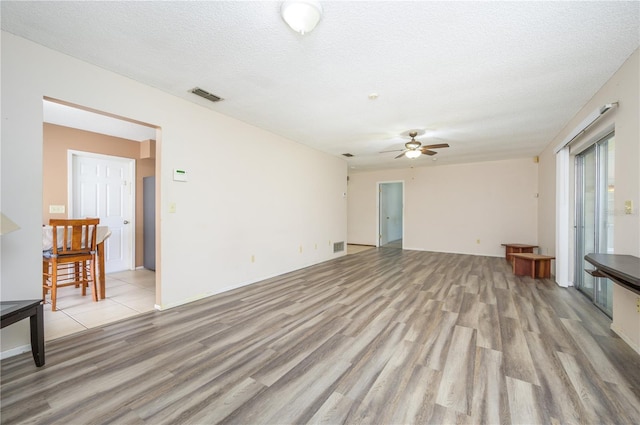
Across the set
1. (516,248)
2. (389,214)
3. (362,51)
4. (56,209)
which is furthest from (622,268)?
(389,214)

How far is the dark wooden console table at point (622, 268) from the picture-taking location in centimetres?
170

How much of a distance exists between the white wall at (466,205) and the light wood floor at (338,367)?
392 cm

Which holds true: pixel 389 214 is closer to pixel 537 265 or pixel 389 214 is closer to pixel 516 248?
pixel 516 248

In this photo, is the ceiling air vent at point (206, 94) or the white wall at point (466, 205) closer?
the ceiling air vent at point (206, 94)

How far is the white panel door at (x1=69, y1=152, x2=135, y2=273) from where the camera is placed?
4488 mm

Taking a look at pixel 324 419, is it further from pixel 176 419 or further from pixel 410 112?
pixel 410 112

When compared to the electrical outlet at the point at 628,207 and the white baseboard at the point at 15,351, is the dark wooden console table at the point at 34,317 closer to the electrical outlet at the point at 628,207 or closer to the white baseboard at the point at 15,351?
the white baseboard at the point at 15,351

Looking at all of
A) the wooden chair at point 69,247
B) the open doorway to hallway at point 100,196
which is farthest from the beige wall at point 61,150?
the wooden chair at point 69,247

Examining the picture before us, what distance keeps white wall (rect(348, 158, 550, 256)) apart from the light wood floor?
3.92 meters

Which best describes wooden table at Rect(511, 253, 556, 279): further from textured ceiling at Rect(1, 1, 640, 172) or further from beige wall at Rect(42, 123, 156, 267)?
beige wall at Rect(42, 123, 156, 267)

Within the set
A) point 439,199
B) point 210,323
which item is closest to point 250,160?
point 210,323

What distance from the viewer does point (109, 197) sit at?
4.87m

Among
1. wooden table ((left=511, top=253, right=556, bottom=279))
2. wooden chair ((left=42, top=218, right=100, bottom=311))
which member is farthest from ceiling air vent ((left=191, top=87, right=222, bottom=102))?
wooden table ((left=511, top=253, right=556, bottom=279))

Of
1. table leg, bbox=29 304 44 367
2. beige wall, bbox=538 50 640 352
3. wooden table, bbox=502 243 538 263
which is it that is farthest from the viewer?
wooden table, bbox=502 243 538 263
